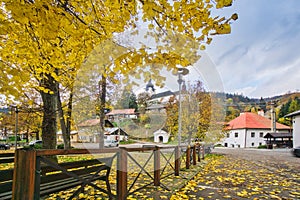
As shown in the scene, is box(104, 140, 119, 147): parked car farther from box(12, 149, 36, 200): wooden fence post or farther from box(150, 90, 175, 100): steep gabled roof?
box(12, 149, 36, 200): wooden fence post

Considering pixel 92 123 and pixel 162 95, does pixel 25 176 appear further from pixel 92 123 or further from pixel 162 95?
pixel 162 95

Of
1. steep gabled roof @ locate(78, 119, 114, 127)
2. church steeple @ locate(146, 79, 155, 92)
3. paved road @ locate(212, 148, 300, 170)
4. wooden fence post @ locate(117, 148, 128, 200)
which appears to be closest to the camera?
wooden fence post @ locate(117, 148, 128, 200)

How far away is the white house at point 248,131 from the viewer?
124 ft

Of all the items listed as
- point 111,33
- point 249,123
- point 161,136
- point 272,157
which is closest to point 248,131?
point 249,123

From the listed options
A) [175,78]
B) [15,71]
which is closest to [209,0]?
[175,78]

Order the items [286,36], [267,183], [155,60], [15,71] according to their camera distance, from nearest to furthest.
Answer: [15,71], [155,60], [267,183], [286,36]

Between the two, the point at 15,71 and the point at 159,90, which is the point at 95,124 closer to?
the point at 159,90

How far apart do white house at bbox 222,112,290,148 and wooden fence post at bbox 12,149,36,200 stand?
37.5 m

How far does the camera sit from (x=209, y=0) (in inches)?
119

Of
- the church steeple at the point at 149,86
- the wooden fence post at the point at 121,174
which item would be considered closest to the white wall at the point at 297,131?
the church steeple at the point at 149,86

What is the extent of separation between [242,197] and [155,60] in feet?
9.97

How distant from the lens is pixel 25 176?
84.2 inches

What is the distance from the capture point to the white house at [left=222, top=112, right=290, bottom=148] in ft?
124

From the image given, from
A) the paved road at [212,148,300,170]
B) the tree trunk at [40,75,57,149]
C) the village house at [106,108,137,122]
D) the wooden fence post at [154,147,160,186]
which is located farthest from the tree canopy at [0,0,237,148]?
the paved road at [212,148,300,170]
